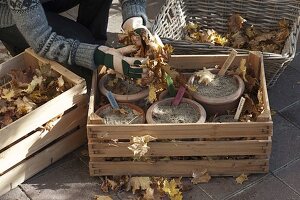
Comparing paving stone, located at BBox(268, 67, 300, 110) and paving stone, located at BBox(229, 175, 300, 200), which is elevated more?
paving stone, located at BBox(268, 67, 300, 110)

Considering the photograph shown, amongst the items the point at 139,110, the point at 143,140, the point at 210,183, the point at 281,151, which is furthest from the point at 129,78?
the point at 281,151

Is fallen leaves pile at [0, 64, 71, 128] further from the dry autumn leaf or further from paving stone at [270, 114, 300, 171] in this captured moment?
paving stone at [270, 114, 300, 171]

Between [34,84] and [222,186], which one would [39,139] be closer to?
[34,84]

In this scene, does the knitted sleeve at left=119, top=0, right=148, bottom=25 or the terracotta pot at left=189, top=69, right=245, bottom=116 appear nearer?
the terracotta pot at left=189, top=69, right=245, bottom=116

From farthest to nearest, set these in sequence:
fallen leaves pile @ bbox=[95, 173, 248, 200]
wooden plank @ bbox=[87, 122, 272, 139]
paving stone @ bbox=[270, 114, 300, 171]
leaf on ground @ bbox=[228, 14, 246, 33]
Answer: leaf on ground @ bbox=[228, 14, 246, 33] < paving stone @ bbox=[270, 114, 300, 171] < fallen leaves pile @ bbox=[95, 173, 248, 200] < wooden plank @ bbox=[87, 122, 272, 139]

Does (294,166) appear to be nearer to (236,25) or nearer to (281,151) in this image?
(281,151)

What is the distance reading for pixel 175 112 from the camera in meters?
2.86

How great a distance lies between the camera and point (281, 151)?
9.98 feet

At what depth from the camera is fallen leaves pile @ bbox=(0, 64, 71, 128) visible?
9.42 ft

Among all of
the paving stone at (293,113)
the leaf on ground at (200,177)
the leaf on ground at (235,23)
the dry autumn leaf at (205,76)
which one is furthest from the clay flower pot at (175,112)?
the leaf on ground at (235,23)

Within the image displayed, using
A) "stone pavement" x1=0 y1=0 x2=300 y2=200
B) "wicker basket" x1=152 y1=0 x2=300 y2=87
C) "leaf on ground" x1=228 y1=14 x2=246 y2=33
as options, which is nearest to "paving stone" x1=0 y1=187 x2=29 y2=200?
"stone pavement" x1=0 y1=0 x2=300 y2=200

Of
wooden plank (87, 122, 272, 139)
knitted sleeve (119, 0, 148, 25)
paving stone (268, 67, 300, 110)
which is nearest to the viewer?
wooden plank (87, 122, 272, 139)

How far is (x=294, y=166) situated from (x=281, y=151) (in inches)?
4.5

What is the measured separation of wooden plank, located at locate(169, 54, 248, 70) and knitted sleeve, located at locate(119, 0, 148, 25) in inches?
10.9
